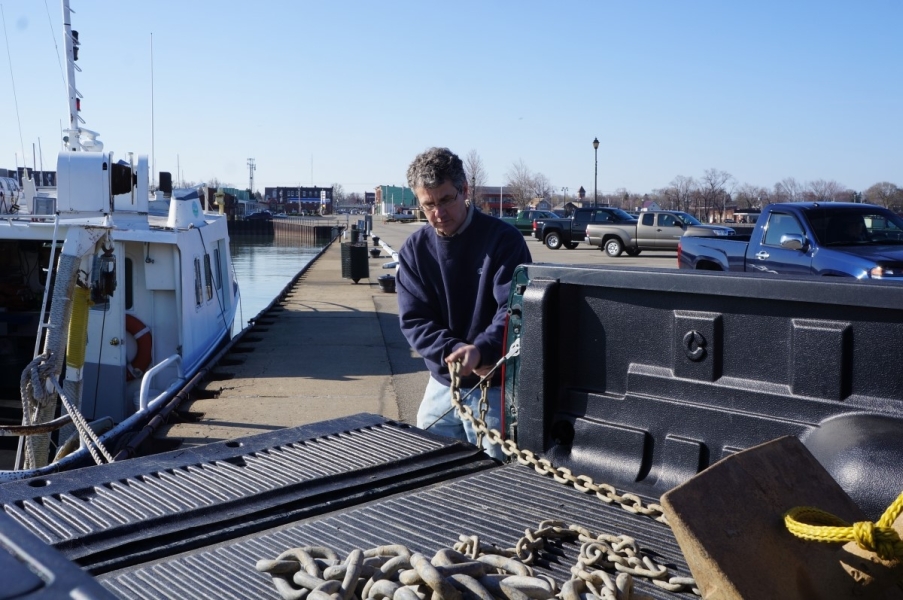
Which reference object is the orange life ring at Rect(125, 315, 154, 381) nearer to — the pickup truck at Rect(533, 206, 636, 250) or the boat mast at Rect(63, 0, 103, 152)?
the boat mast at Rect(63, 0, 103, 152)

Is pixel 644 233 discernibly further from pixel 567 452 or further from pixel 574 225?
pixel 567 452

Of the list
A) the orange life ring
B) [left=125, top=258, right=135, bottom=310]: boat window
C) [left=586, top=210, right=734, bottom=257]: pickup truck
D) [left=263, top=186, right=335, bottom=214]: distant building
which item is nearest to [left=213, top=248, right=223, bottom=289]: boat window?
[left=125, top=258, right=135, bottom=310]: boat window

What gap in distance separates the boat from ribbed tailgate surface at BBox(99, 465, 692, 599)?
16.7 ft

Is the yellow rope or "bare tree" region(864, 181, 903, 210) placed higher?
"bare tree" region(864, 181, 903, 210)

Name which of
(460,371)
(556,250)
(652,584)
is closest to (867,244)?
(460,371)

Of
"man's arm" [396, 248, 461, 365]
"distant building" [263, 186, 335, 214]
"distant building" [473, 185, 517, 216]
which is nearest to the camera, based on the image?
"man's arm" [396, 248, 461, 365]

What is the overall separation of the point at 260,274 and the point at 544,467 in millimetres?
32006

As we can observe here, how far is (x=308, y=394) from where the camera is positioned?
971 cm

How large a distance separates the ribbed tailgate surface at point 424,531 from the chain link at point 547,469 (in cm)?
→ 2

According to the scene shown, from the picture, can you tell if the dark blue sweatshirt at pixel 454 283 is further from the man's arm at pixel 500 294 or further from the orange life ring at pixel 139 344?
the orange life ring at pixel 139 344

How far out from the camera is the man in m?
3.94

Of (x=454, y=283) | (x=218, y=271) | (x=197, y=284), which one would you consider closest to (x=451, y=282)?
(x=454, y=283)

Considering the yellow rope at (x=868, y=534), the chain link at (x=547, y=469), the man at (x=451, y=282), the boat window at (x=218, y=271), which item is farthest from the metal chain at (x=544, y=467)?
the boat window at (x=218, y=271)

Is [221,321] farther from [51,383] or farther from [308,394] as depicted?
[51,383]
